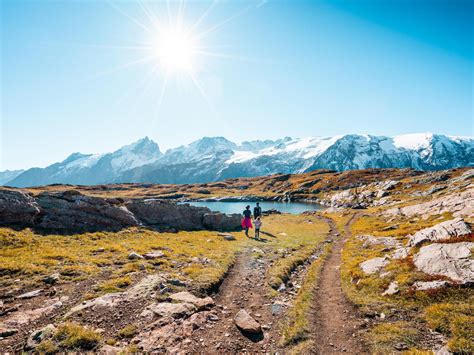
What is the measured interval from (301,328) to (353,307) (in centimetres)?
461

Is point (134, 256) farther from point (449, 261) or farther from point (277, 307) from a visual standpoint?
point (449, 261)

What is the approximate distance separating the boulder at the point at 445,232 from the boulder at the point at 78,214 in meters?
33.3

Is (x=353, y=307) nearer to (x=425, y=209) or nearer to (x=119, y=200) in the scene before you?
(x=119, y=200)

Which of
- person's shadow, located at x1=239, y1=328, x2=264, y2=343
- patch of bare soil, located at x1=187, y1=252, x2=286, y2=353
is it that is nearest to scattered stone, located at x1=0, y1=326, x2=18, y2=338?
patch of bare soil, located at x1=187, y1=252, x2=286, y2=353

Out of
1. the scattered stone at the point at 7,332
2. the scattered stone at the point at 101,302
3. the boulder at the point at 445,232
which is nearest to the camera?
the scattered stone at the point at 7,332

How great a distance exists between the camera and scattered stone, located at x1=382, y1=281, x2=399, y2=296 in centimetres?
1498

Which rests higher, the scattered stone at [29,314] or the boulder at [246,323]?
the scattered stone at [29,314]

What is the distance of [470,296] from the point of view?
12688 millimetres

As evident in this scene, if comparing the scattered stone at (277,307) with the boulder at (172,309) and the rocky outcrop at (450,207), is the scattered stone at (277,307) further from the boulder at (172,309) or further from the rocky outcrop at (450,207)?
the rocky outcrop at (450,207)

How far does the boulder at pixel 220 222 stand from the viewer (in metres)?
44.2

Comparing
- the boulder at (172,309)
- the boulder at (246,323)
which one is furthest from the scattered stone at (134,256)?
the boulder at (246,323)

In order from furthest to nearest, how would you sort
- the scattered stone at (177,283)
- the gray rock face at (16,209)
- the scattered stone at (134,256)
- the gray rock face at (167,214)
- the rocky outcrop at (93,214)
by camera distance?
1. the gray rock face at (167,214)
2. the rocky outcrop at (93,214)
3. the gray rock face at (16,209)
4. the scattered stone at (134,256)
5. the scattered stone at (177,283)

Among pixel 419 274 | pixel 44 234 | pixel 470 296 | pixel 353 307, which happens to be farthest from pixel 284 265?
pixel 44 234

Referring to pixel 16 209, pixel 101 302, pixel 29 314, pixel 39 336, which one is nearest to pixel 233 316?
pixel 101 302
